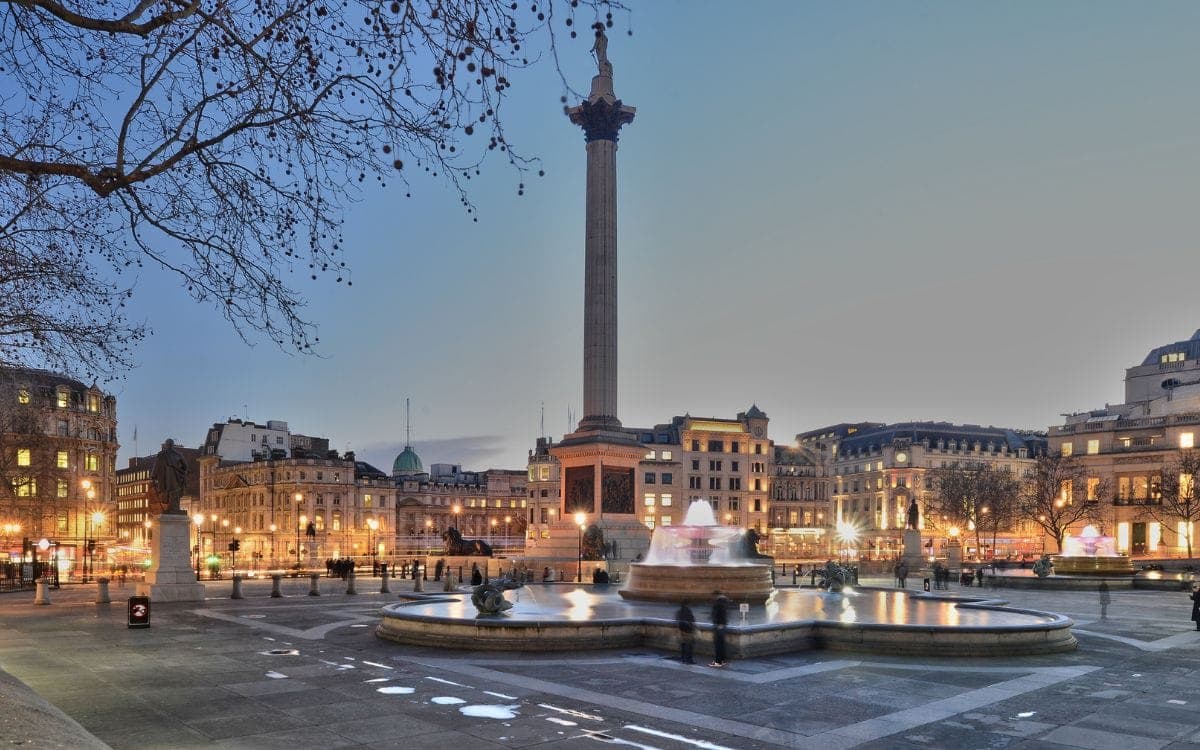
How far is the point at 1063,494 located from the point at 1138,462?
8.33 metres

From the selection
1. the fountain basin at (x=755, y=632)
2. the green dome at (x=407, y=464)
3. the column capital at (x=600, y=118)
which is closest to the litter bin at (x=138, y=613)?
the fountain basin at (x=755, y=632)

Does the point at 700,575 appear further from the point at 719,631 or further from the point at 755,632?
the point at 719,631

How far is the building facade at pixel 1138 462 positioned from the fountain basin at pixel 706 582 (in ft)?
235

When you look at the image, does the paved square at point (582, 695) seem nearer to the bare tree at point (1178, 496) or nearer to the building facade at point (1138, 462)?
the bare tree at point (1178, 496)

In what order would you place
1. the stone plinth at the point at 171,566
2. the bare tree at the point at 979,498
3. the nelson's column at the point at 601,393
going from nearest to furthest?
the stone plinth at the point at 171,566, the nelson's column at the point at 601,393, the bare tree at the point at 979,498

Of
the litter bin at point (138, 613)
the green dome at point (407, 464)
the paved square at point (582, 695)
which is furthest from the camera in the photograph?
the green dome at point (407, 464)

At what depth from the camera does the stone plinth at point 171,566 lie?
121 ft

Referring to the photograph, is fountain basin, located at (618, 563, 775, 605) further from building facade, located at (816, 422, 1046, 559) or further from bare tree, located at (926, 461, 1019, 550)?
building facade, located at (816, 422, 1046, 559)

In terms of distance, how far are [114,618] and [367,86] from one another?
2638 centimetres

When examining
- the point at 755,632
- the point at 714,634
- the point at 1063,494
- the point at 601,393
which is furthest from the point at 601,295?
the point at 1063,494

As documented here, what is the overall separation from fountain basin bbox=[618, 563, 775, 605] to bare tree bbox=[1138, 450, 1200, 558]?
6606cm

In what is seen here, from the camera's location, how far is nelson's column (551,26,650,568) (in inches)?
2502

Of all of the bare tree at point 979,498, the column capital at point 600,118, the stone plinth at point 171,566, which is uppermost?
the column capital at point 600,118

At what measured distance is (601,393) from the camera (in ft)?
224
